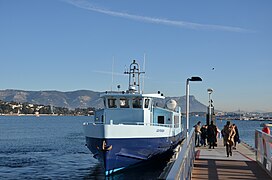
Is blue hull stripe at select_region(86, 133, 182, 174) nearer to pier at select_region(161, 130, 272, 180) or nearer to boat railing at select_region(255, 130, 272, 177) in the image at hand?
pier at select_region(161, 130, 272, 180)

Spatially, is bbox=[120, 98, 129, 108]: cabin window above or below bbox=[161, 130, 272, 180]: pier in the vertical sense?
above

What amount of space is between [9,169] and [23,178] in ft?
12.8

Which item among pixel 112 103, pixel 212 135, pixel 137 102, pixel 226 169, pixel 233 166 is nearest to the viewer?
pixel 226 169

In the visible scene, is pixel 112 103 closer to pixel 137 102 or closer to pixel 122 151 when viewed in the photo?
pixel 137 102

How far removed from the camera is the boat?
19875 millimetres

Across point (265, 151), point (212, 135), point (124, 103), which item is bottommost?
point (265, 151)

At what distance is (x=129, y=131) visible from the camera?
2034 centimetres

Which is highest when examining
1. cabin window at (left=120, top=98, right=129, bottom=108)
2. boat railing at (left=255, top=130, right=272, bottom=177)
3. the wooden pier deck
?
cabin window at (left=120, top=98, right=129, bottom=108)

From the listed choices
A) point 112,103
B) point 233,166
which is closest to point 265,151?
point 233,166

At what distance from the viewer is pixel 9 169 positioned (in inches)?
1065

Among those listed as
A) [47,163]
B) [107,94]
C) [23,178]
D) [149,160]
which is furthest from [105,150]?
[47,163]

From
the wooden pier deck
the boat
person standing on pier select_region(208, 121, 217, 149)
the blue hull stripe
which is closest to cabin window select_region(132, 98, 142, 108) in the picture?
the boat

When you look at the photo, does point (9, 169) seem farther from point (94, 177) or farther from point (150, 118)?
point (150, 118)

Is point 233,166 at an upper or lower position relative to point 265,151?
lower
